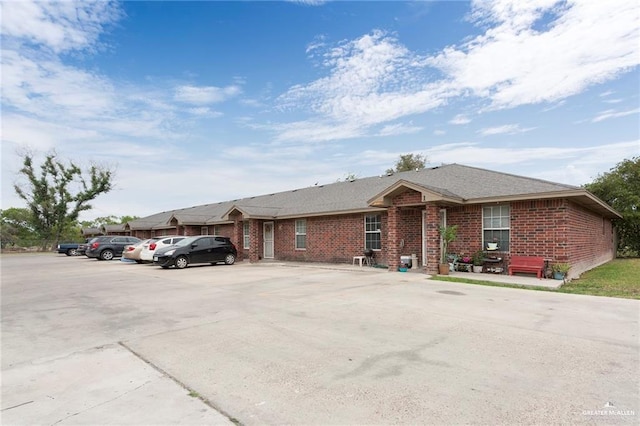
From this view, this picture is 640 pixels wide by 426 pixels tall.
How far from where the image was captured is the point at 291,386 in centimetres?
360

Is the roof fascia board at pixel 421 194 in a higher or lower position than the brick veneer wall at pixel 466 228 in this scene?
higher

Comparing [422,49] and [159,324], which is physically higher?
[422,49]

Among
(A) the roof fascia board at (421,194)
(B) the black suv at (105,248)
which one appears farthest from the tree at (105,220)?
(A) the roof fascia board at (421,194)

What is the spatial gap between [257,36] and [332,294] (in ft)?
38.5

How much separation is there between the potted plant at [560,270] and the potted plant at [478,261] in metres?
2.27

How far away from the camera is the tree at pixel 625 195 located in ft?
77.8

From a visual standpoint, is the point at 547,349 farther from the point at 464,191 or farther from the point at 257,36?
the point at 257,36

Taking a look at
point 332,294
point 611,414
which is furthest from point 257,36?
point 611,414

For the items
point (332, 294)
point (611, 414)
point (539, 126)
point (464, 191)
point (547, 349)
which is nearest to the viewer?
point (611, 414)

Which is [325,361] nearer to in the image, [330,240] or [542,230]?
[542,230]

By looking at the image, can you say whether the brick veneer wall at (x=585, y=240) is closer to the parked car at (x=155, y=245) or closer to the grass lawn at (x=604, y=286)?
the grass lawn at (x=604, y=286)

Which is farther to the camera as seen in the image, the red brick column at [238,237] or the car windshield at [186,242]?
the red brick column at [238,237]

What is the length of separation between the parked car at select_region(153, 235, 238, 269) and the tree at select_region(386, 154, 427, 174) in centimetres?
2652

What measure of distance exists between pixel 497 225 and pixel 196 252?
14155 millimetres
